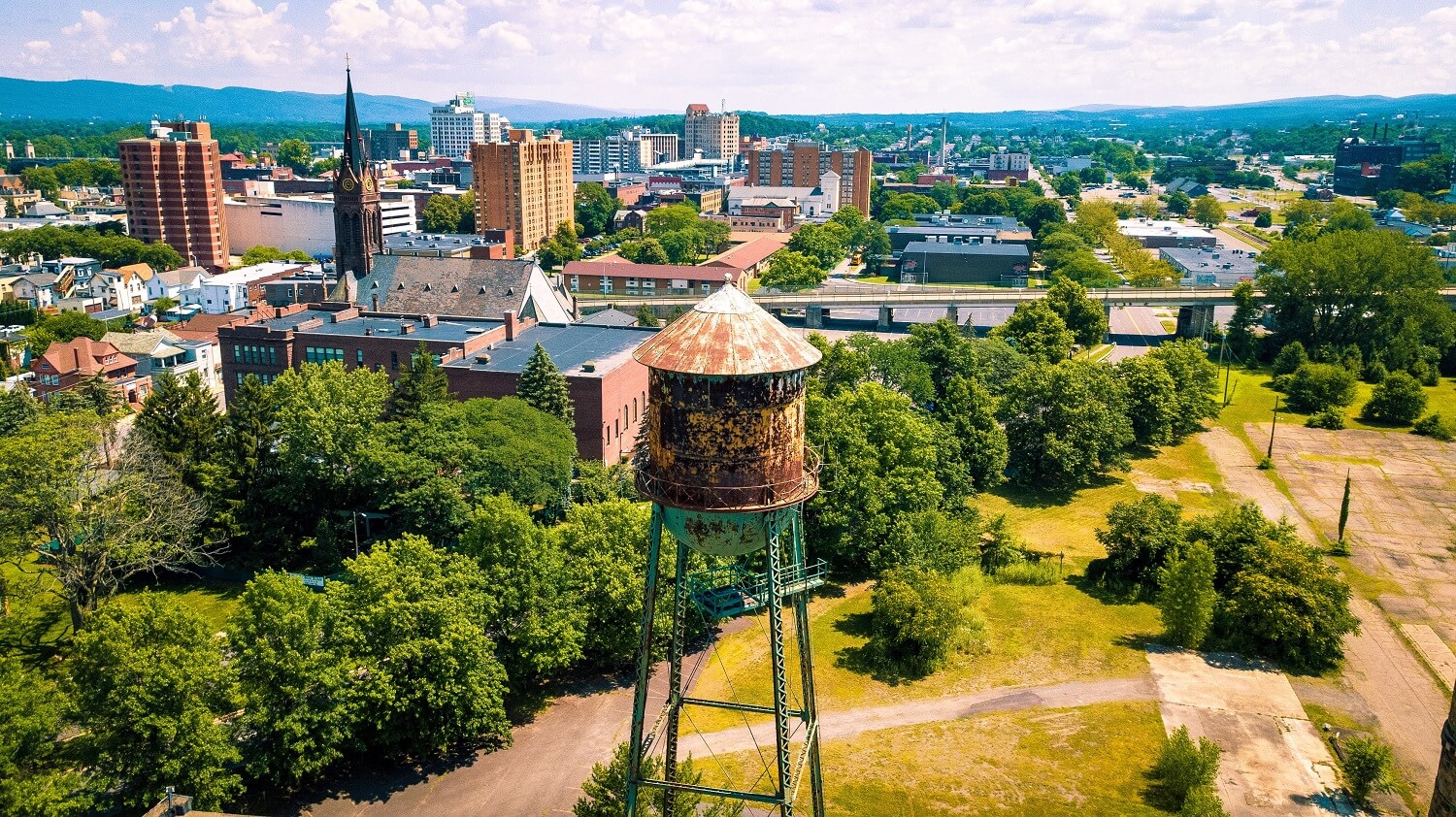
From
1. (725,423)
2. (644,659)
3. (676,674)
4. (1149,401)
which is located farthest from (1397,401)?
(644,659)

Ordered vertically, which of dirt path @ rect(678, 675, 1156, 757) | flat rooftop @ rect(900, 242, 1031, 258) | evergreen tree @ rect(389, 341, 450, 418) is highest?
flat rooftop @ rect(900, 242, 1031, 258)

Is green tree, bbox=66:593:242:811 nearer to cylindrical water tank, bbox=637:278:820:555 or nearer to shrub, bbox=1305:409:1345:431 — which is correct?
cylindrical water tank, bbox=637:278:820:555

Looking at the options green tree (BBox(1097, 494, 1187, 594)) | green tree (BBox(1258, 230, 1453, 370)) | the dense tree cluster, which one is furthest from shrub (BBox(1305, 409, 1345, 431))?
the dense tree cluster

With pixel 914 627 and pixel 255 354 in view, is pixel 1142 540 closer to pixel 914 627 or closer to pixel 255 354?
pixel 914 627

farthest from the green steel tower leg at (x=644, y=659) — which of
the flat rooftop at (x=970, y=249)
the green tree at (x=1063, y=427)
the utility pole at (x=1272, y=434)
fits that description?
the flat rooftop at (x=970, y=249)

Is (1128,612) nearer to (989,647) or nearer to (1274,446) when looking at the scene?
(989,647)

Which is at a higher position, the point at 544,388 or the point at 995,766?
the point at 544,388

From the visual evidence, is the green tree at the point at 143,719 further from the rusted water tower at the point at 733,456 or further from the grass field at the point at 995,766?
the grass field at the point at 995,766

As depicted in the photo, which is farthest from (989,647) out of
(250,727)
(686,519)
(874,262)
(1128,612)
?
(874,262)
